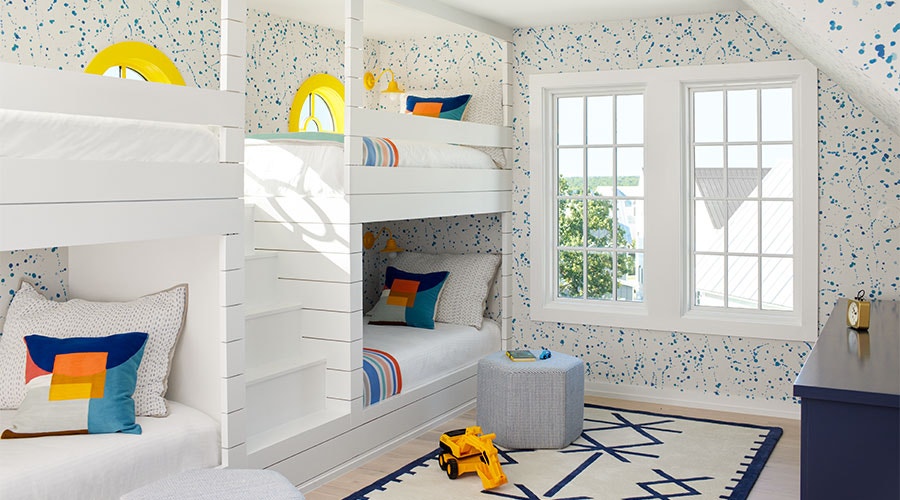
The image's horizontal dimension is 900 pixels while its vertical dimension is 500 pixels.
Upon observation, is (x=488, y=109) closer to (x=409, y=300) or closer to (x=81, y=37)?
(x=409, y=300)

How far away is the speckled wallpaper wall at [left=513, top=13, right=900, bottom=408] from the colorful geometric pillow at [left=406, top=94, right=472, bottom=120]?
0.36 meters

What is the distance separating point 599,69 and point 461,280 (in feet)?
4.78

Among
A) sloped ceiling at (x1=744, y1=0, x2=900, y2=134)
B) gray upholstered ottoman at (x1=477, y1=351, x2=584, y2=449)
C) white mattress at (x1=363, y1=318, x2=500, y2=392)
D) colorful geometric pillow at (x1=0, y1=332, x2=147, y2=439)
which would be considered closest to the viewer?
sloped ceiling at (x1=744, y1=0, x2=900, y2=134)

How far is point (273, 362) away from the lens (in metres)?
3.75

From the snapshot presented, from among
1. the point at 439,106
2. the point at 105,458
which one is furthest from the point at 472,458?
the point at 439,106

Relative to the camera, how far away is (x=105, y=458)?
2686 mm

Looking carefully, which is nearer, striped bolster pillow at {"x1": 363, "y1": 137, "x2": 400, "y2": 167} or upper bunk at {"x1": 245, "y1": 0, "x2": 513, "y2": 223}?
upper bunk at {"x1": 245, "y1": 0, "x2": 513, "y2": 223}

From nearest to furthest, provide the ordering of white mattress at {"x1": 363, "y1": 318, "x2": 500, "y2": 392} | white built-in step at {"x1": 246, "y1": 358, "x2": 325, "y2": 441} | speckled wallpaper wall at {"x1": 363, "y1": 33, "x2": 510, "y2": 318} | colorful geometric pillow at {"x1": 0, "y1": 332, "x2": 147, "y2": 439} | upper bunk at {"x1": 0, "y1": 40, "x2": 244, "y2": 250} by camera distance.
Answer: upper bunk at {"x1": 0, "y1": 40, "x2": 244, "y2": 250} < colorful geometric pillow at {"x1": 0, "y1": 332, "x2": 147, "y2": 439} < white built-in step at {"x1": 246, "y1": 358, "x2": 325, "y2": 441} < white mattress at {"x1": 363, "y1": 318, "x2": 500, "y2": 392} < speckled wallpaper wall at {"x1": 363, "y1": 33, "x2": 510, "y2": 318}

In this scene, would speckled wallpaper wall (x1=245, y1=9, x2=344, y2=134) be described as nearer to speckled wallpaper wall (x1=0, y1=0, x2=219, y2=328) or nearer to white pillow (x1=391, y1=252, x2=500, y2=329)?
speckled wallpaper wall (x1=0, y1=0, x2=219, y2=328)

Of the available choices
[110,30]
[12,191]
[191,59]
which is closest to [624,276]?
[191,59]

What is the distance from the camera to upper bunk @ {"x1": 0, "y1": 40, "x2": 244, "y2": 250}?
2383 mm

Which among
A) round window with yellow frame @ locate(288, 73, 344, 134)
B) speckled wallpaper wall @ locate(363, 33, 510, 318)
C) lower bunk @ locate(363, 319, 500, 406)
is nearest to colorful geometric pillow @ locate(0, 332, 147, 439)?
lower bunk @ locate(363, 319, 500, 406)

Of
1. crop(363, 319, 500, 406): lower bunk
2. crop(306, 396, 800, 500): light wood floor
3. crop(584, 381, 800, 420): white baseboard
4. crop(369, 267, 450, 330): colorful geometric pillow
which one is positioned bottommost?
crop(306, 396, 800, 500): light wood floor

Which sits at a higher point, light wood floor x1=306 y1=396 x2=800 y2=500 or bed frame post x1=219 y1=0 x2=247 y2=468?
bed frame post x1=219 y1=0 x2=247 y2=468
